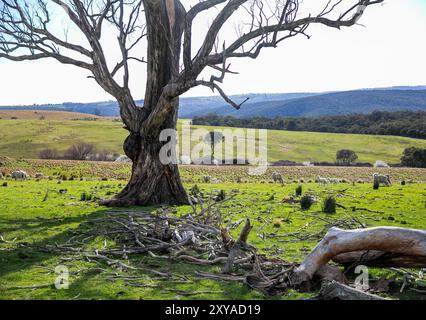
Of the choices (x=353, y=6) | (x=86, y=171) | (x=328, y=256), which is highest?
(x=353, y=6)

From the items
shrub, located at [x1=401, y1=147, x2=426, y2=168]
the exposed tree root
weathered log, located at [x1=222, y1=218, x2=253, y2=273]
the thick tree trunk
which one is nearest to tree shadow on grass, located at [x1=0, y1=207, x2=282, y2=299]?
the exposed tree root

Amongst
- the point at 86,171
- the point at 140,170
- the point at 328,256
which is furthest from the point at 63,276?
the point at 86,171

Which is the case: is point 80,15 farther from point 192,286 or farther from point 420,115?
point 420,115

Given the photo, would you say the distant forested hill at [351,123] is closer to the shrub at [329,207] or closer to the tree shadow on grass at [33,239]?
the shrub at [329,207]

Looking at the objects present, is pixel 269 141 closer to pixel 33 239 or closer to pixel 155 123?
pixel 155 123

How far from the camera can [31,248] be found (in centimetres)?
989

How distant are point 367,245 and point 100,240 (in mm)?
6112

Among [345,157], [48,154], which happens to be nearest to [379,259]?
[48,154]

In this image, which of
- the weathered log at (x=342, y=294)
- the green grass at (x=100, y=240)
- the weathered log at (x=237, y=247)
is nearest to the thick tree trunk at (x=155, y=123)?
the green grass at (x=100, y=240)

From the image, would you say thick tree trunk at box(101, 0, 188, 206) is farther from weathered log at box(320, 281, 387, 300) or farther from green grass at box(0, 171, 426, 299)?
weathered log at box(320, 281, 387, 300)

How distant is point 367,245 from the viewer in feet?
23.5

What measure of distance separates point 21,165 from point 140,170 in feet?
105

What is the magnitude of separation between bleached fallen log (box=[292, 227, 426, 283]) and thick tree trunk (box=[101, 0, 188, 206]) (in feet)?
34.1

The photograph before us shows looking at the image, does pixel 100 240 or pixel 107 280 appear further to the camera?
pixel 100 240
